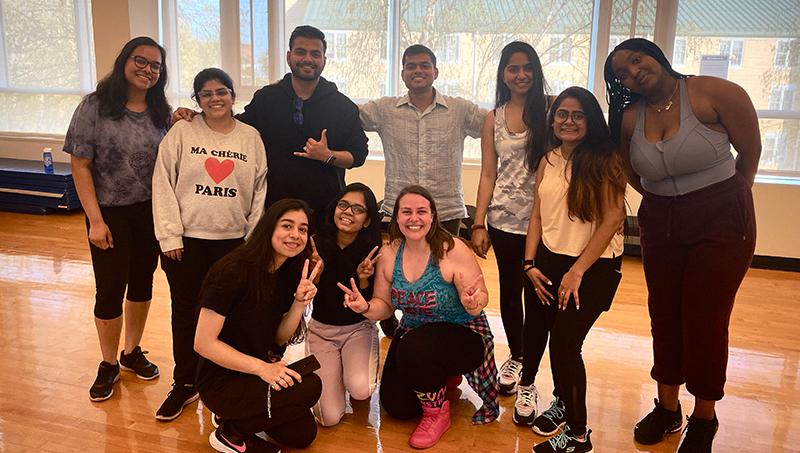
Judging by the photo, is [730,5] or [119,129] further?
[730,5]

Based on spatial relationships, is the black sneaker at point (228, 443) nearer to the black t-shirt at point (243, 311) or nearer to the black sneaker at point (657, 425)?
the black t-shirt at point (243, 311)

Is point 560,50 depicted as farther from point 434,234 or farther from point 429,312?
point 429,312

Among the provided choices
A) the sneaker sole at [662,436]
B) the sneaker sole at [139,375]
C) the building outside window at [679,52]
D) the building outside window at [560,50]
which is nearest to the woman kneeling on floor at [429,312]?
the sneaker sole at [662,436]

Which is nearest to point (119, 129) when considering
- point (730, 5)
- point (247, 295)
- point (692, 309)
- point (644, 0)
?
point (247, 295)

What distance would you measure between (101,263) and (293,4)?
4.22 metres

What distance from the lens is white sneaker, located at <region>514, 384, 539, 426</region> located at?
8.14ft

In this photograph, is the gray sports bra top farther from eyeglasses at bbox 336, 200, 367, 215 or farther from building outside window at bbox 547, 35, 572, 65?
building outside window at bbox 547, 35, 572, 65

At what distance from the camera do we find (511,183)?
8.60 ft

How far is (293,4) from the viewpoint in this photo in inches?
237

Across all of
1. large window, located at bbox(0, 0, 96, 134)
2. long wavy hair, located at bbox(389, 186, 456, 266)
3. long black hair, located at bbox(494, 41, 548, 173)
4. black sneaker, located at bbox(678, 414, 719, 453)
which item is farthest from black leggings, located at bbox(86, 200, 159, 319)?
large window, located at bbox(0, 0, 96, 134)

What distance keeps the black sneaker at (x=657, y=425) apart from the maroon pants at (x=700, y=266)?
9.9 inches

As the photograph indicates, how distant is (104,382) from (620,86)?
2.53 meters

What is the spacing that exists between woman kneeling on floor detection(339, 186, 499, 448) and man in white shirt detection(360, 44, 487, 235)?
45 cm

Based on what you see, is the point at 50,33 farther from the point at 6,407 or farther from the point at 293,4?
the point at 6,407
